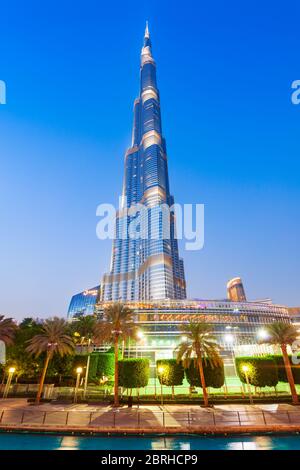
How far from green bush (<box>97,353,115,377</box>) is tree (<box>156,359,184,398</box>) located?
418 inches

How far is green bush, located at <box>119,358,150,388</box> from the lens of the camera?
33.5 meters

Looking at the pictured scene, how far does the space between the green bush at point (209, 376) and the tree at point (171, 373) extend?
5.10 ft

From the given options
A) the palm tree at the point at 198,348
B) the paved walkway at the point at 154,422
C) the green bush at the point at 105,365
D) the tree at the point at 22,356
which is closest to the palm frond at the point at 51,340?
the tree at the point at 22,356

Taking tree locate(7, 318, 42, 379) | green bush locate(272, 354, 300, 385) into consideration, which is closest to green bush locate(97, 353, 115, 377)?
tree locate(7, 318, 42, 379)

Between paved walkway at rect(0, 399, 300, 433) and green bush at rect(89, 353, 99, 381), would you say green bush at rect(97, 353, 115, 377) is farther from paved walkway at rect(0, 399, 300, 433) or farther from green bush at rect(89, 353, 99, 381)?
paved walkway at rect(0, 399, 300, 433)

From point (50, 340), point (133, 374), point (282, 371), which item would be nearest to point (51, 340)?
point (50, 340)

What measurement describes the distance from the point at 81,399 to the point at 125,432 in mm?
15665

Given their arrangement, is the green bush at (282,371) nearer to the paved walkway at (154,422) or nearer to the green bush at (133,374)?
the paved walkway at (154,422)

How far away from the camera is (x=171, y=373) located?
34.0 m

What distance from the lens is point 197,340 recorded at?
30.8 m

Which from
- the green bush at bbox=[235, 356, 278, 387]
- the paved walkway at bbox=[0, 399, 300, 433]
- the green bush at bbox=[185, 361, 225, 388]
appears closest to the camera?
the paved walkway at bbox=[0, 399, 300, 433]

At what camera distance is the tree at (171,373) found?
33625mm

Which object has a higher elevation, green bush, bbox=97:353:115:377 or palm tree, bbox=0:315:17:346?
palm tree, bbox=0:315:17:346
